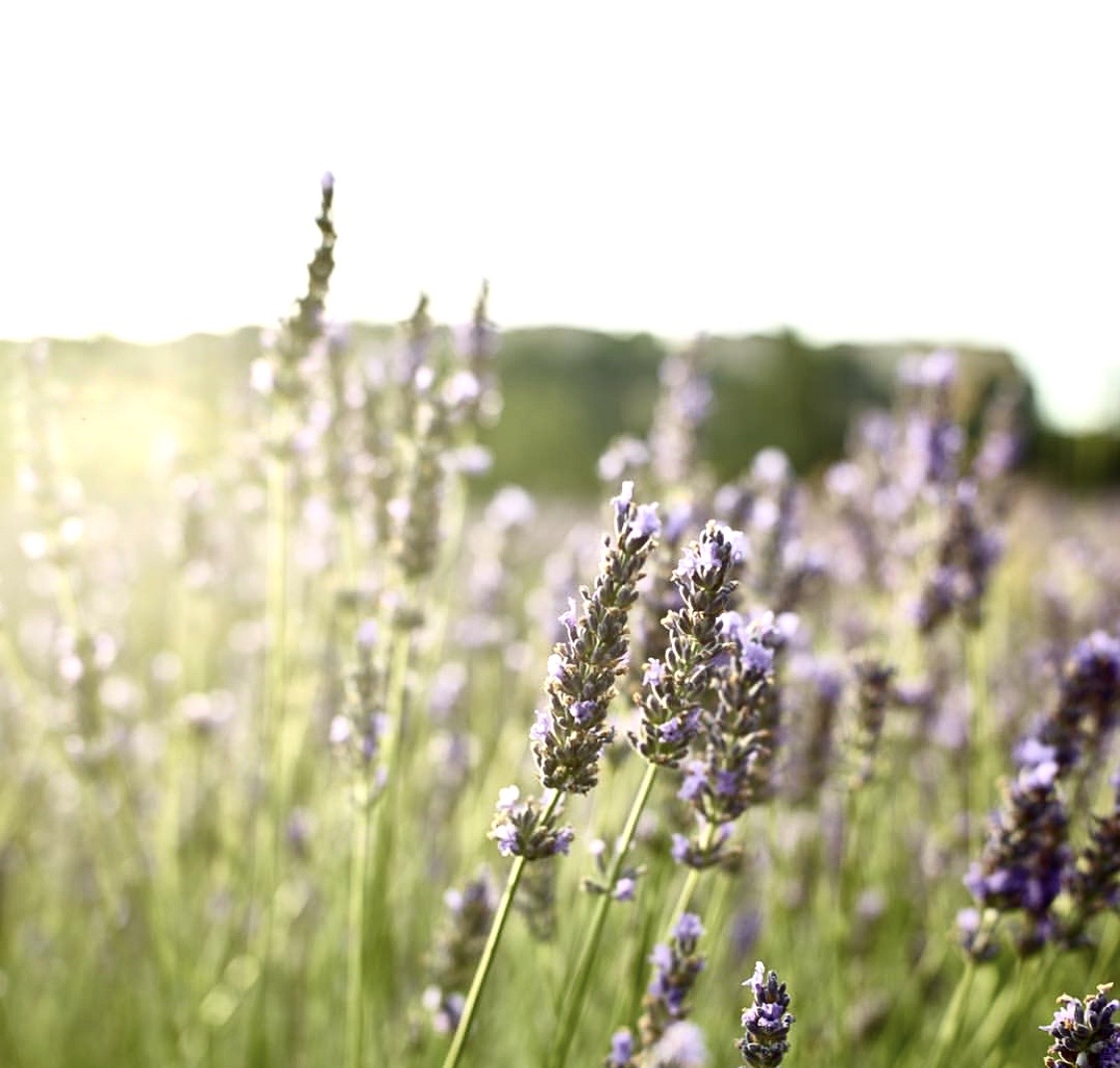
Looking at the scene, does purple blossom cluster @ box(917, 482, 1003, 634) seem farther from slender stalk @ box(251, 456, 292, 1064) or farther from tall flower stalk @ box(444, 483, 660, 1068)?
tall flower stalk @ box(444, 483, 660, 1068)

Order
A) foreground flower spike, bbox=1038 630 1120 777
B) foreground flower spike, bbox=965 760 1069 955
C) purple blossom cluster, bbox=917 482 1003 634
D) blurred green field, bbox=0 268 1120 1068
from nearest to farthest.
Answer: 1. foreground flower spike, bbox=965 760 1069 955
2. foreground flower spike, bbox=1038 630 1120 777
3. blurred green field, bbox=0 268 1120 1068
4. purple blossom cluster, bbox=917 482 1003 634

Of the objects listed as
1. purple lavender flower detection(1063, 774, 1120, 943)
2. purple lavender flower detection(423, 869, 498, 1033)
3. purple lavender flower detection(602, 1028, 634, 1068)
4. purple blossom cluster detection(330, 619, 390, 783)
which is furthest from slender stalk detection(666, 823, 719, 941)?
purple lavender flower detection(1063, 774, 1120, 943)

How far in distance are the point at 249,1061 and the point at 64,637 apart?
992mm

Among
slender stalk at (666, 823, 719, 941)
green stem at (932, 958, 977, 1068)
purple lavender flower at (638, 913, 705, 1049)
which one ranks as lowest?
green stem at (932, 958, 977, 1068)

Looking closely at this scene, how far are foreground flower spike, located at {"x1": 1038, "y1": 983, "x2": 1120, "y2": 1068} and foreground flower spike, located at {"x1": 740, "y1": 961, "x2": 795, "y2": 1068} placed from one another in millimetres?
259

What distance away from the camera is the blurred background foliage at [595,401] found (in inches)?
395

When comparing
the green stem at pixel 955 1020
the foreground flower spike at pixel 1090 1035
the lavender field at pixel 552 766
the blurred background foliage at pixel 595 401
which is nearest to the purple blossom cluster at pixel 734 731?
the lavender field at pixel 552 766

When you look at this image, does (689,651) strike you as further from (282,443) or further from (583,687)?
(282,443)

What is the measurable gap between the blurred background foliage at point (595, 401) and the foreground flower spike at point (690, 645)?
4.08 m

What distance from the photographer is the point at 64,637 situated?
6.85 ft

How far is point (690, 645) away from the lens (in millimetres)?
1149

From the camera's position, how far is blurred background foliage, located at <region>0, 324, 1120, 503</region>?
32.9 ft

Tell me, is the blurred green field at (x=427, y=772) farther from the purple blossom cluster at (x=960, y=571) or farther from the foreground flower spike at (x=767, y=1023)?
the foreground flower spike at (x=767, y=1023)

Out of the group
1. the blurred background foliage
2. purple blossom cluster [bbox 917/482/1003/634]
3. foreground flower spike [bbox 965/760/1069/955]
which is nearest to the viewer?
foreground flower spike [bbox 965/760/1069/955]
